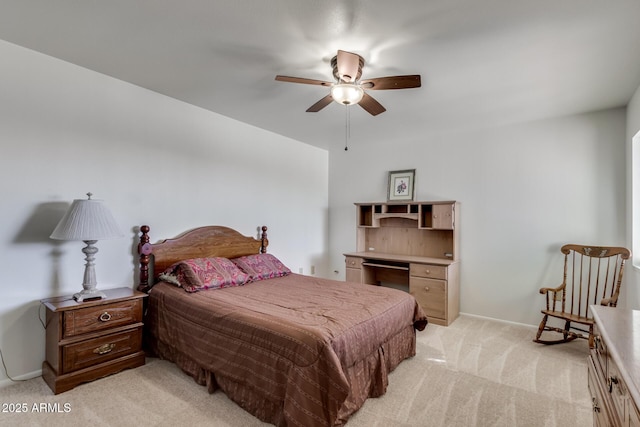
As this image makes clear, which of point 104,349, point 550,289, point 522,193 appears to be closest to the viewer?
point 104,349

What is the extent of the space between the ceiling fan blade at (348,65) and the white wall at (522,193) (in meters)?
2.48

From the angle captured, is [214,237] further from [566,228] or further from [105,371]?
[566,228]

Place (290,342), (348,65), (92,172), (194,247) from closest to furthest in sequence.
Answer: (290,342)
(348,65)
(92,172)
(194,247)

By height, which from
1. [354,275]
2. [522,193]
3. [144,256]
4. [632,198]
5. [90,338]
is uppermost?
[522,193]

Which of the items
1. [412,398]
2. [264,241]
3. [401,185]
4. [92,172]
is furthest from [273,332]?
Result: [401,185]

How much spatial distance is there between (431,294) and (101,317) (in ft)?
11.2

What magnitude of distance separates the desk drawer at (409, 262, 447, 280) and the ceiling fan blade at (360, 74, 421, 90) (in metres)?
2.37

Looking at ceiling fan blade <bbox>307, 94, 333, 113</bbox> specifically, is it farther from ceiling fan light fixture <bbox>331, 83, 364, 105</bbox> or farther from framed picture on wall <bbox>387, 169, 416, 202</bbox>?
framed picture on wall <bbox>387, 169, 416, 202</bbox>

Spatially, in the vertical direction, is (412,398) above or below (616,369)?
below

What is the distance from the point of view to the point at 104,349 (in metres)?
2.50

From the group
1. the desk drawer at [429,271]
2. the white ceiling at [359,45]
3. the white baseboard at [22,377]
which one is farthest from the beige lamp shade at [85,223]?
the desk drawer at [429,271]

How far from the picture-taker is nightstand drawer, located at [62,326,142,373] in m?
2.32

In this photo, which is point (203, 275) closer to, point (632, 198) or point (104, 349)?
point (104, 349)

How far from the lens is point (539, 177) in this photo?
147 inches
